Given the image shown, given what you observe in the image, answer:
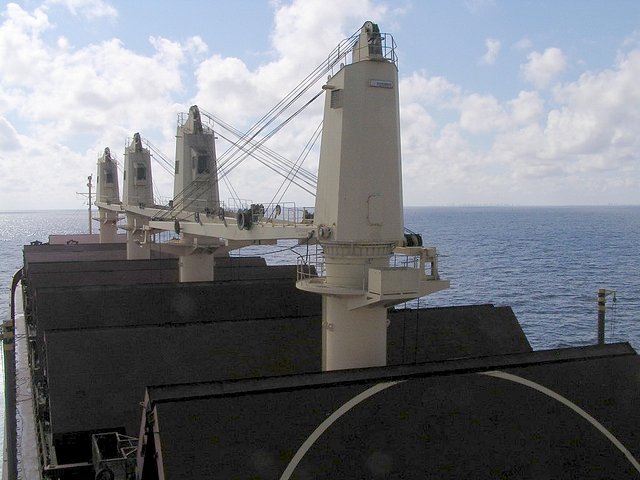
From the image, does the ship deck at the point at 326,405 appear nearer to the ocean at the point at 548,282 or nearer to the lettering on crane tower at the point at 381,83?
the ocean at the point at 548,282

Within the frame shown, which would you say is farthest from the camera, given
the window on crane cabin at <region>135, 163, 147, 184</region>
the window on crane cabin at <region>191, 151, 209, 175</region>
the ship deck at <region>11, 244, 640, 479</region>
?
the window on crane cabin at <region>135, 163, 147, 184</region>

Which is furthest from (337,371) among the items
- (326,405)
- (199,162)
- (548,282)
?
(548,282)

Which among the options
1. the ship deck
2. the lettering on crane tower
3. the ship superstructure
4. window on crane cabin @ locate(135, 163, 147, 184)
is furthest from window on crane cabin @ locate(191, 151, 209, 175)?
the lettering on crane tower

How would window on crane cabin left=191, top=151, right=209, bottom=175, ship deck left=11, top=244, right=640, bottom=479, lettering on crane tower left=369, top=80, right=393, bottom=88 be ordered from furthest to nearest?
window on crane cabin left=191, top=151, right=209, bottom=175 < lettering on crane tower left=369, top=80, right=393, bottom=88 < ship deck left=11, top=244, right=640, bottom=479

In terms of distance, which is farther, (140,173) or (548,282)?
(548,282)

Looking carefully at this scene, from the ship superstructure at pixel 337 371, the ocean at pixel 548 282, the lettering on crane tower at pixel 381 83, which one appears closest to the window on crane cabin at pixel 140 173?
the ocean at pixel 548 282

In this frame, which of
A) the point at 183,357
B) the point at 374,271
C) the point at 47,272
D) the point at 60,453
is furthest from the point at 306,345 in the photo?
the point at 47,272

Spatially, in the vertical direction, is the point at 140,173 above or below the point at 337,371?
above

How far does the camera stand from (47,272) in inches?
1554

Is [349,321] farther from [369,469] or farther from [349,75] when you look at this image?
[349,75]

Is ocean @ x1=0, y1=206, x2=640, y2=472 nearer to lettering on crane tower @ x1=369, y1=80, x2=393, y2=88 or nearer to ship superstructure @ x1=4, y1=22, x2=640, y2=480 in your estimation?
ship superstructure @ x1=4, y1=22, x2=640, y2=480

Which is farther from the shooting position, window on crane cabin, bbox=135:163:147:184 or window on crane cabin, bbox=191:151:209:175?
window on crane cabin, bbox=135:163:147:184

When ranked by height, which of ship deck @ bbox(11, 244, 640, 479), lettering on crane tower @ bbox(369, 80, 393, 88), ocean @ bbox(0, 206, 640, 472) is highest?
lettering on crane tower @ bbox(369, 80, 393, 88)

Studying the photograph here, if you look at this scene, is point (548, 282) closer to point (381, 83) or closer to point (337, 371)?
point (381, 83)
